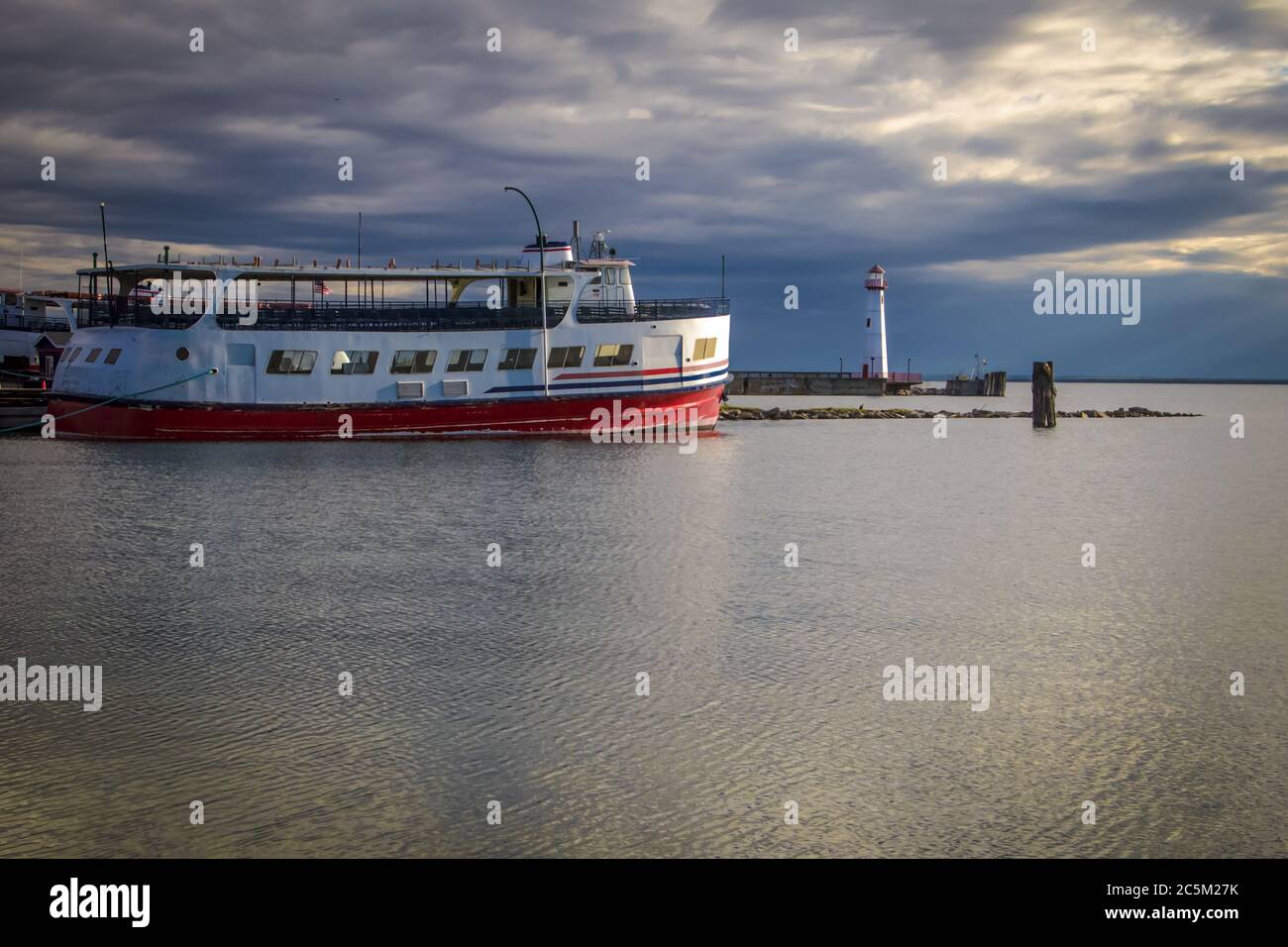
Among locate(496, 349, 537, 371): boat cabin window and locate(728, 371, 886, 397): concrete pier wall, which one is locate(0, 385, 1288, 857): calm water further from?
locate(728, 371, 886, 397): concrete pier wall

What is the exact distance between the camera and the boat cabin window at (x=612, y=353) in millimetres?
46906

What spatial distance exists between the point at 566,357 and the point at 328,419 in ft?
33.4

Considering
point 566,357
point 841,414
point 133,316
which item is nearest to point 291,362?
point 133,316

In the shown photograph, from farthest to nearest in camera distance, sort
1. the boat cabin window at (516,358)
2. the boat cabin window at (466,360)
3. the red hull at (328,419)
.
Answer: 1. the boat cabin window at (516,358)
2. the boat cabin window at (466,360)
3. the red hull at (328,419)

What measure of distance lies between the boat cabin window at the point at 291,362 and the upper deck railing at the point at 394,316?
1.09 meters

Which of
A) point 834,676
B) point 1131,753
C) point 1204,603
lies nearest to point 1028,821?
point 1131,753

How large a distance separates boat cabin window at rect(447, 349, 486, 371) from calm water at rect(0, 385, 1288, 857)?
18664 millimetres

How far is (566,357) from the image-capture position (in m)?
46.7

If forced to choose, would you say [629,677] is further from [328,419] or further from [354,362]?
[354,362]

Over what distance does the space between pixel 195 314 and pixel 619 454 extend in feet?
60.8

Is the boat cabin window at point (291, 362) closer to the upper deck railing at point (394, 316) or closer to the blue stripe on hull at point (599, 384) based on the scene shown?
the upper deck railing at point (394, 316)

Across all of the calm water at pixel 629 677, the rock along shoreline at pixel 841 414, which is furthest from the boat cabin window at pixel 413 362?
the rock along shoreline at pixel 841 414
